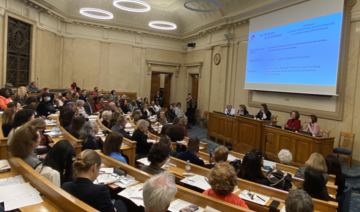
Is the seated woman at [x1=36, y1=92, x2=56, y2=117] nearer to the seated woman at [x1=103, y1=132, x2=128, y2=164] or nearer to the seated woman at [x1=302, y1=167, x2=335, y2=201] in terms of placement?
the seated woman at [x1=103, y1=132, x2=128, y2=164]

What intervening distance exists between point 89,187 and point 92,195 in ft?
0.23

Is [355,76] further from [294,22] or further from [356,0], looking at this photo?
[294,22]

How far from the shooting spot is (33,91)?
8953mm

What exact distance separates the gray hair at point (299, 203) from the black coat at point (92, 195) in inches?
51.6

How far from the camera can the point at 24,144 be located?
94.8 inches

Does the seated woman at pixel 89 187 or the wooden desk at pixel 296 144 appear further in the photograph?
the wooden desk at pixel 296 144

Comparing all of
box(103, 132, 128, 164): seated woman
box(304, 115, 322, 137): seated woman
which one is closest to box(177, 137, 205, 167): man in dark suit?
box(103, 132, 128, 164): seated woman

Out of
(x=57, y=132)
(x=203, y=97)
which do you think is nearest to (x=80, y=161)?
(x=57, y=132)

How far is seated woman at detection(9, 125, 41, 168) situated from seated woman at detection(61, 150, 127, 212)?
0.74 m

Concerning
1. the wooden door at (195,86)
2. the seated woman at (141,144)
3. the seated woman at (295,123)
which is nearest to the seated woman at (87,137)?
the seated woman at (141,144)

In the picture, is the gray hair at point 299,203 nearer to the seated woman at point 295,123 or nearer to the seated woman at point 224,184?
the seated woman at point 224,184

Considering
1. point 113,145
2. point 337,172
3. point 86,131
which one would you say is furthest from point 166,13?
point 337,172

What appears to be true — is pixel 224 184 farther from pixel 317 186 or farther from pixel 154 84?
pixel 154 84

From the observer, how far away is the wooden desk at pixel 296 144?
5361 mm
